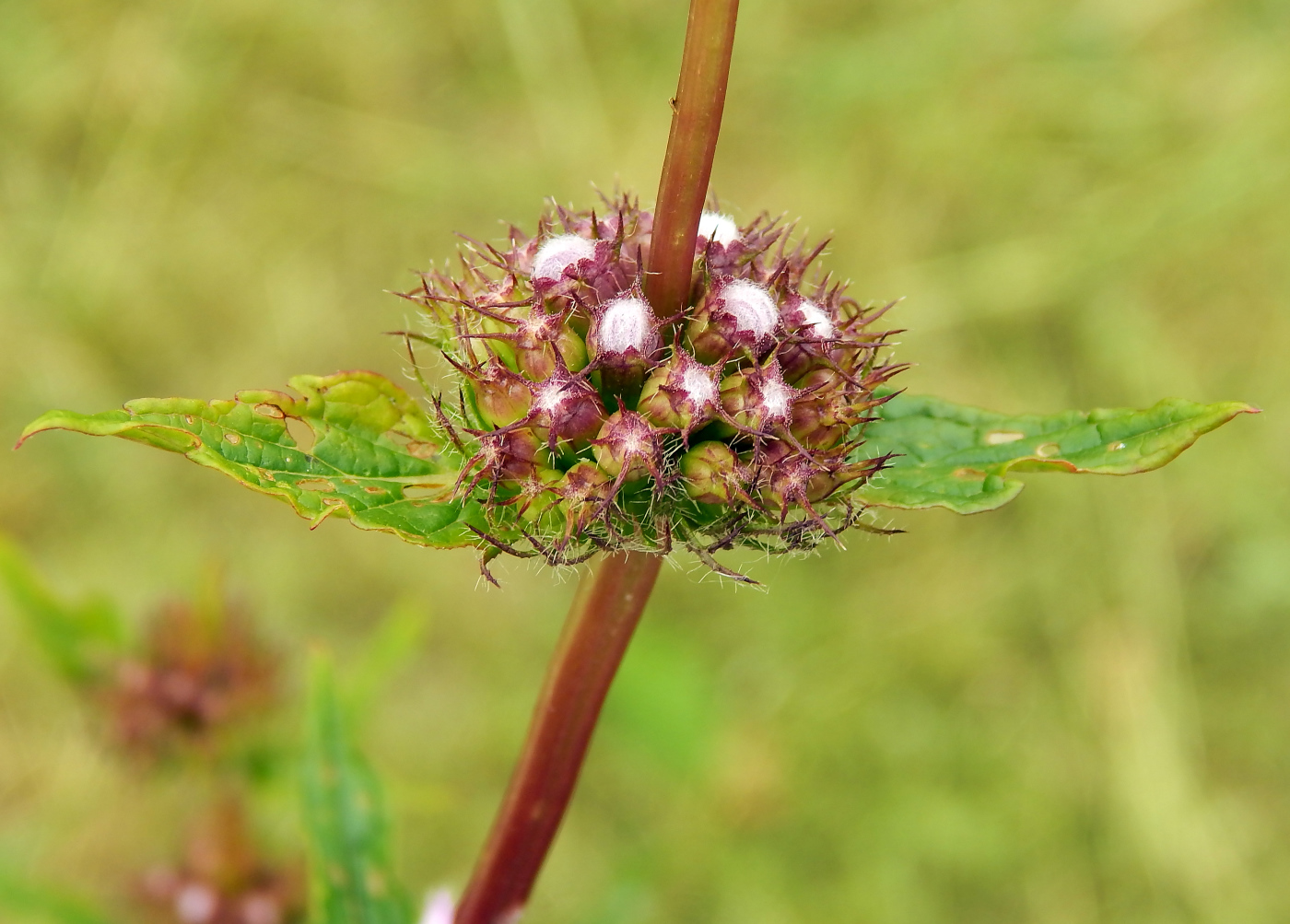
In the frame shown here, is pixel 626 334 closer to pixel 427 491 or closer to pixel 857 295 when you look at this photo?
pixel 427 491

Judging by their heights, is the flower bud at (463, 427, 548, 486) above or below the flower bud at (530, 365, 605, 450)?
A: below

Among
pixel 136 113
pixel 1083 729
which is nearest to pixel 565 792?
pixel 1083 729

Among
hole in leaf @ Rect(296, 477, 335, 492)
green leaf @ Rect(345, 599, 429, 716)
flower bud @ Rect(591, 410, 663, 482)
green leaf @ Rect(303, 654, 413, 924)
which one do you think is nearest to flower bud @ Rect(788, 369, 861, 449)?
flower bud @ Rect(591, 410, 663, 482)

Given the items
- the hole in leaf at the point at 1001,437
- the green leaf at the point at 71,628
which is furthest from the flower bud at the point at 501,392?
the green leaf at the point at 71,628

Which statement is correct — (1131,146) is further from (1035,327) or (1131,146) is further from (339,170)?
(339,170)

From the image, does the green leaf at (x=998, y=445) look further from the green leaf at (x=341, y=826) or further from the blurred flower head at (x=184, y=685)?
the blurred flower head at (x=184, y=685)

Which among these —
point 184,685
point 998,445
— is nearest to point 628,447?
point 998,445

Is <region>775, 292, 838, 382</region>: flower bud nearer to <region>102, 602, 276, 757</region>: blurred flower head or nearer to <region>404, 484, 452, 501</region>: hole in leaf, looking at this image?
<region>404, 484, 452, 501</region>: hole in leaf
